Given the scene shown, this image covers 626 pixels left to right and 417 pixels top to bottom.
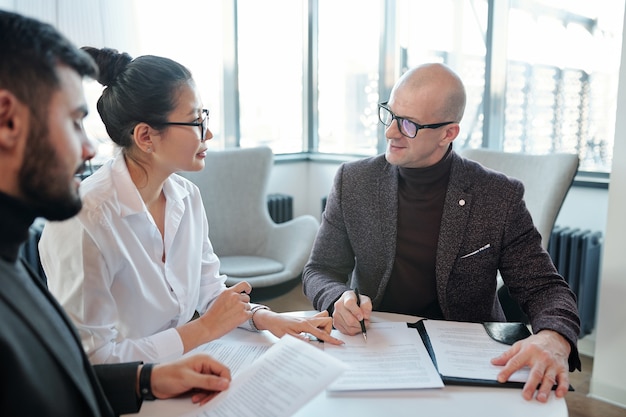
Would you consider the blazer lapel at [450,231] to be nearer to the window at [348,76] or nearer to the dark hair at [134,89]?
the dark hair at [134,89]

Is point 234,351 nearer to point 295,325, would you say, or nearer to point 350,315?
point 295,325

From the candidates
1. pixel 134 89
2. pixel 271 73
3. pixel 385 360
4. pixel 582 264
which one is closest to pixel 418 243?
pixel 385 360

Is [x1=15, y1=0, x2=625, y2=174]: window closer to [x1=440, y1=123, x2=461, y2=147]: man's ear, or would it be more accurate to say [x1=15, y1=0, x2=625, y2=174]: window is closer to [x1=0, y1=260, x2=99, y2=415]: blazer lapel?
[x1=440, y1=123, x2=461, y2=147]: man's ear

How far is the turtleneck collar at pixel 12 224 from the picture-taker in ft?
2.41

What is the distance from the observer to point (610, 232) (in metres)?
2.36

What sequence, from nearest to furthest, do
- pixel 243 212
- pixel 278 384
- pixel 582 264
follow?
1. pixel 278 384
2. pixel 582 264
3. pixel 243 212

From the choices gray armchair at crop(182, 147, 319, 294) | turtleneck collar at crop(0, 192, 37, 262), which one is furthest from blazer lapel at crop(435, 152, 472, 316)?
gray armchair at crop(182, 147, 319, 294)

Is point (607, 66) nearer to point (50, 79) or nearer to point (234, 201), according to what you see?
point (234, 201)

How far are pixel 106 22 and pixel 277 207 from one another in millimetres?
1724

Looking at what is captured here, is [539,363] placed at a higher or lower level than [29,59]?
lower

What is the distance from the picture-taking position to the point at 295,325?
1330mm

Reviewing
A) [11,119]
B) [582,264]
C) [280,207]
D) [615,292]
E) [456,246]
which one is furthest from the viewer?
[280,207]

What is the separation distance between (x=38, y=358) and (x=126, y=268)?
581mm

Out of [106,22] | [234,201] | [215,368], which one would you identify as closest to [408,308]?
[215,368]
